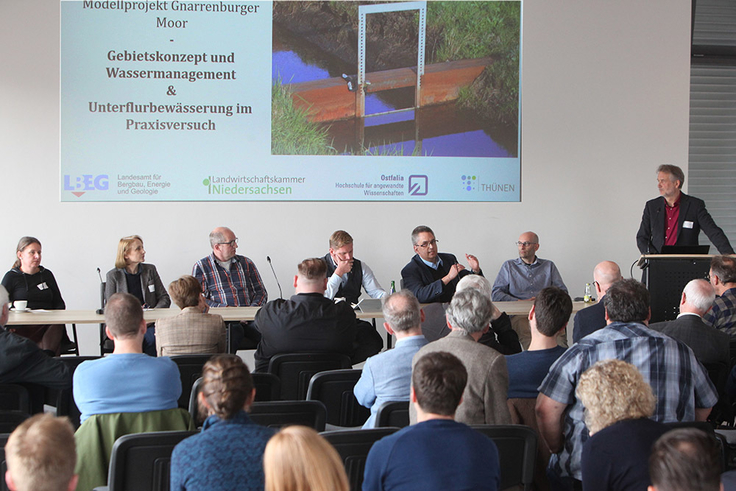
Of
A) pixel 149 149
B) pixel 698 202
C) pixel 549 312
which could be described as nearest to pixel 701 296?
pixel 549 312

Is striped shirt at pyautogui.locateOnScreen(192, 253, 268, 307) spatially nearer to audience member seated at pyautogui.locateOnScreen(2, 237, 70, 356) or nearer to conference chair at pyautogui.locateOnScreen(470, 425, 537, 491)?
audience member seated at pyautogui.locateOnScreen(2, 237, 70, 356)

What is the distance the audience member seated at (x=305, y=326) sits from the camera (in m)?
3.49

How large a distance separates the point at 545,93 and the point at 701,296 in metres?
3.58

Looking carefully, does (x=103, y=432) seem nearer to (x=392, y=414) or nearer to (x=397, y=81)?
(x=392, y=414)

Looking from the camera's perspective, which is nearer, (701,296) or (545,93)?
(701,296)

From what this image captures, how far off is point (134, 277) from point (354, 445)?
3.83 metres

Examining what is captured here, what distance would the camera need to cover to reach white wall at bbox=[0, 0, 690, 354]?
19.5ft

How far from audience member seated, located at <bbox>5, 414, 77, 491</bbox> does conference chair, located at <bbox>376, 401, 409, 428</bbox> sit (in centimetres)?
123

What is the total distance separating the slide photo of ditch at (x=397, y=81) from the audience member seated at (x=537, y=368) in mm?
3786

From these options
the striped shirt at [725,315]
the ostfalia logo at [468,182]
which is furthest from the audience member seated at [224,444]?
the ostfalia logo at [468,182]

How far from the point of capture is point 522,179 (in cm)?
645

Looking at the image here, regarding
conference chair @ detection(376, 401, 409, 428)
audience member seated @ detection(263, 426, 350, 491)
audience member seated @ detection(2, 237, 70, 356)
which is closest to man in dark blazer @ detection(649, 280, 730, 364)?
conference chair @ detection(376, 401, 409, 428)

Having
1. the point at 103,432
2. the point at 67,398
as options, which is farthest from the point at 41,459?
the point at 67,398

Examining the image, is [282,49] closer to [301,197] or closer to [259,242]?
→ [301,197]
